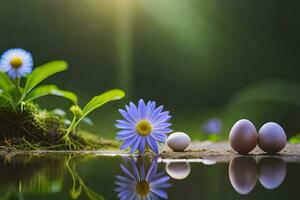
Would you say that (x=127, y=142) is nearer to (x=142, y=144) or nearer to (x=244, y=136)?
(x=142, y=144)

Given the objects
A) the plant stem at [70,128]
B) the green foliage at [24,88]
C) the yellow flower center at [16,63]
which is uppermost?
the yellow flower center at [16,63]

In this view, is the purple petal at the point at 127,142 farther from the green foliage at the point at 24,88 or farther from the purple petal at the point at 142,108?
the green foliage at the point at 24,88

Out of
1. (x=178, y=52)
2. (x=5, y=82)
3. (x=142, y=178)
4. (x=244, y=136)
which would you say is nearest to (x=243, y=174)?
(x=142, y=178)

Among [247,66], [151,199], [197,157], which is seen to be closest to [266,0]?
[247,66]

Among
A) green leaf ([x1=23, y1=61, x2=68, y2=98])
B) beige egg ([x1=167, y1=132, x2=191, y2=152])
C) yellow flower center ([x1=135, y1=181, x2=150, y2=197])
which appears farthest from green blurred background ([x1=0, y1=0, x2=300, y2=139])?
yellow flower center ([x1=135, y1=181, x2=150, y2=197])

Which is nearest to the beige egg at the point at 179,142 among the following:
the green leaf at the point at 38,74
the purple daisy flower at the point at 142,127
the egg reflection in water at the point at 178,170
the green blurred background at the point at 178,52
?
the purple daisy flower at the point at 142,127

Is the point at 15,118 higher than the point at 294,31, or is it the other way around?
the point at 294,31

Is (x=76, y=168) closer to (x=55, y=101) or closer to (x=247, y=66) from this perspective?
(x=55, y=101)

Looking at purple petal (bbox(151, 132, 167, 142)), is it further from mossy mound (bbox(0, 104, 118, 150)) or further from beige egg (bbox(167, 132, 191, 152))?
mossy mound (bbox(0, 104, 118, 150))
